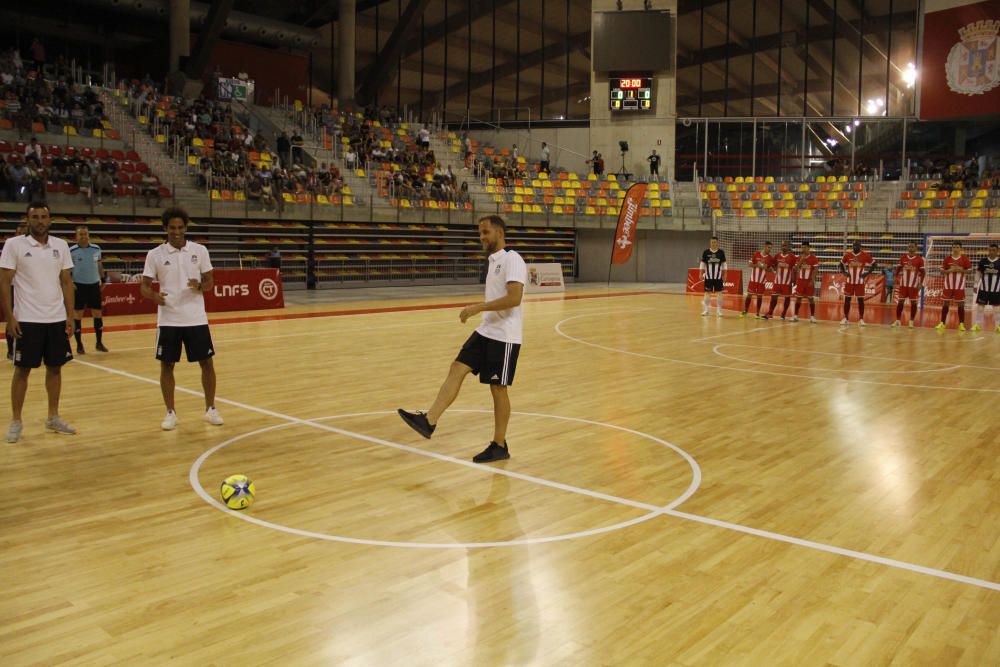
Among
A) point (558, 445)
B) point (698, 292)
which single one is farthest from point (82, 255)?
point (698, 292)

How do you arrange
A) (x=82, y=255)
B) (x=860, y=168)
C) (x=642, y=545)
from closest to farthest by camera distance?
1. (x=642, y=545)
2. (x=82, y=255)
3. (x=860, y=168)

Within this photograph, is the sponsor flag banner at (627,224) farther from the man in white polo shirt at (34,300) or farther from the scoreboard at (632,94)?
the man in white polo shirt at (34,300)

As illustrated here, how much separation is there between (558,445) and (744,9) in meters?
36.8

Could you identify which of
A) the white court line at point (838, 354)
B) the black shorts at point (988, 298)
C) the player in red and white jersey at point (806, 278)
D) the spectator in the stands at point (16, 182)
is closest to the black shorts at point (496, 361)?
the white court line at point (838, 354)

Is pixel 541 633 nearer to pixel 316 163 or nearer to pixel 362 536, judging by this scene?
pixel 362 536

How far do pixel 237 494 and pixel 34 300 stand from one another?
10.3ft

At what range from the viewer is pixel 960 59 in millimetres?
33406

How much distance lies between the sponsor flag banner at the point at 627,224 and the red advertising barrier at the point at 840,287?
19.1ft

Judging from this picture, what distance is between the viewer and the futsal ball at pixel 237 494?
5469mm

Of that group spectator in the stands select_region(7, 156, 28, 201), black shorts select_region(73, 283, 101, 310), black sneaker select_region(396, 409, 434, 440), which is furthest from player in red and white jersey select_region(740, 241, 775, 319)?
spectator in the stands select_region(7, 156, 28, 201)

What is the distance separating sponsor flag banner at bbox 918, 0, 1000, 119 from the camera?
32.3 m

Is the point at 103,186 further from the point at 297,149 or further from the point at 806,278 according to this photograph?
→ the point at 806,278

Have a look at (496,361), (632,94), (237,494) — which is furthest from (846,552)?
(632,94)

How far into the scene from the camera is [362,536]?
16.6 ft
